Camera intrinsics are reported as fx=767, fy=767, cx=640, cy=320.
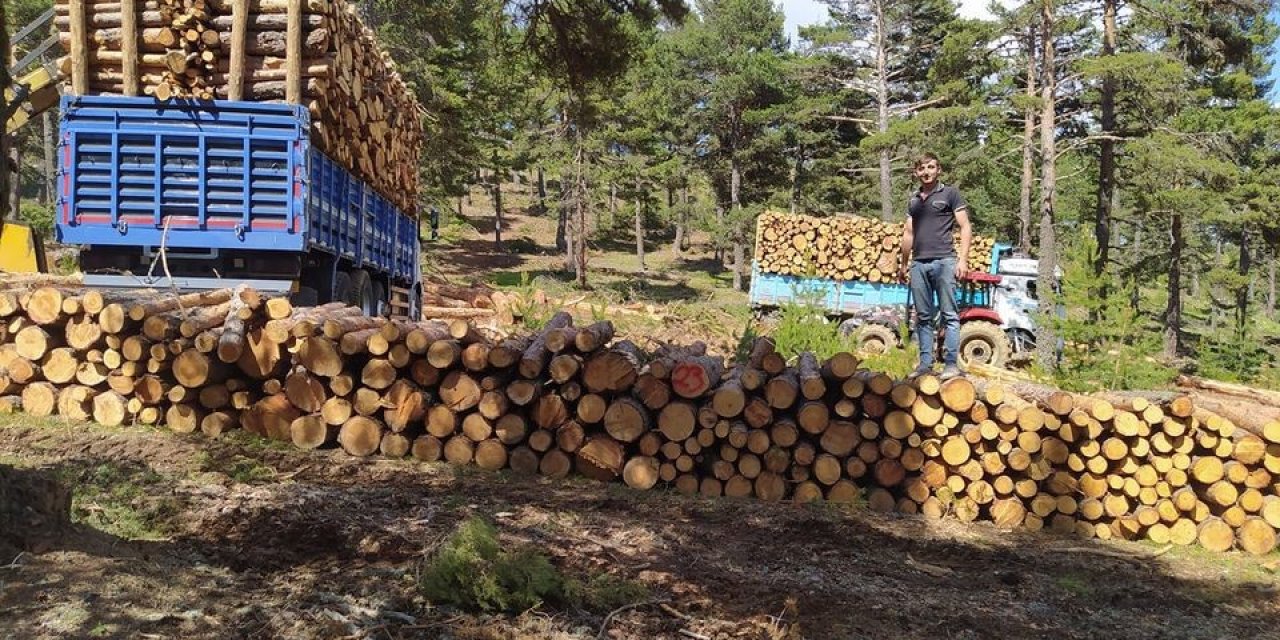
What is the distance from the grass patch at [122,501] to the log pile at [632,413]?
109cm

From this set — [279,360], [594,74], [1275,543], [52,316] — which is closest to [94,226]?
[52,316]

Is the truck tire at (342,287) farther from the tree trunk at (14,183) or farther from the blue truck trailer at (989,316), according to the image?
the blue truck trailer at (989,316)

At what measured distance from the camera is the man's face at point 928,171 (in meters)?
6.25

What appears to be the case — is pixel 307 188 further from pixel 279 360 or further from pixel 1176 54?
pixel 1176 54

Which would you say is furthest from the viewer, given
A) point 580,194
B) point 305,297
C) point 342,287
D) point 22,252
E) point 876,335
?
point 580,194

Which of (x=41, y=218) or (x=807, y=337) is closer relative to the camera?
(x=807, y=337)

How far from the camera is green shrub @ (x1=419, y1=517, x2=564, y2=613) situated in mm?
2930

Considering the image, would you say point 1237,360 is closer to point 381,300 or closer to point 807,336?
point 807,336

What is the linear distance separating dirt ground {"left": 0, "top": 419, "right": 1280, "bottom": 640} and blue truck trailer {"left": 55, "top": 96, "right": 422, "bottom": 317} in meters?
2.08

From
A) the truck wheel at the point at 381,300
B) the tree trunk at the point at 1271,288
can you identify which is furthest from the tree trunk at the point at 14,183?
the tree trunk at the point at 1271,288

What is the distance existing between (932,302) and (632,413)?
2864 mm

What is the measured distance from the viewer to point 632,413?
17.1ft

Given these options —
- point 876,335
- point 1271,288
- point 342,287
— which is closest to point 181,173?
point 342,287

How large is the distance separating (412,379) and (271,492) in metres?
1.30
